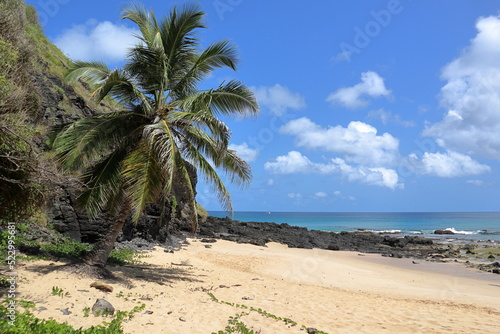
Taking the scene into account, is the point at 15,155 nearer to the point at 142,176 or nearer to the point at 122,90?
the point at 142,176

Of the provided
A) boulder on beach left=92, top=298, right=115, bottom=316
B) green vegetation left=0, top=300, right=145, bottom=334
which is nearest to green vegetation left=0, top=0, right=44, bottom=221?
green vegetation left=0, top=300, right=145, bottom=334

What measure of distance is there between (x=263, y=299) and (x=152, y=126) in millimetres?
5789

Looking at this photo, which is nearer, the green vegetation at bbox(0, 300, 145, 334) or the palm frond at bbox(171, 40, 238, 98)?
the green vegetation at bbox(0, 300, 145, 334)

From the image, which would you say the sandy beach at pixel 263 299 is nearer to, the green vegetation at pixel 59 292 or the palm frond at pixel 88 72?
the green vegetation at pixel 59 292

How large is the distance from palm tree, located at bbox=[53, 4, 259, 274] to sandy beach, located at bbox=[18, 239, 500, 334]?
189 cm

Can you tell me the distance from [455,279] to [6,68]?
2059cm

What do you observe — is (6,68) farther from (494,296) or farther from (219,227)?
(219,227)

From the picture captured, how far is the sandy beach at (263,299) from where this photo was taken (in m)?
7.40

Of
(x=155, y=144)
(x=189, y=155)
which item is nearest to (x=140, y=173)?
(x=155, y=144)

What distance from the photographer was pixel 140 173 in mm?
9203

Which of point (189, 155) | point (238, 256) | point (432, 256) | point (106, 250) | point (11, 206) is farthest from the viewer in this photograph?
point (432, 256)

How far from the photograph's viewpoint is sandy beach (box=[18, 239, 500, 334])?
24.3 feet

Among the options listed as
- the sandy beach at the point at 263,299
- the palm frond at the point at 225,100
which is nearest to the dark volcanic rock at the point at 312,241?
the sandy beach at the point at 263,299

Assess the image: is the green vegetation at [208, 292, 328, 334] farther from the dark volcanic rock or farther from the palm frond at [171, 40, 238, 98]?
the dark volcanic rock
